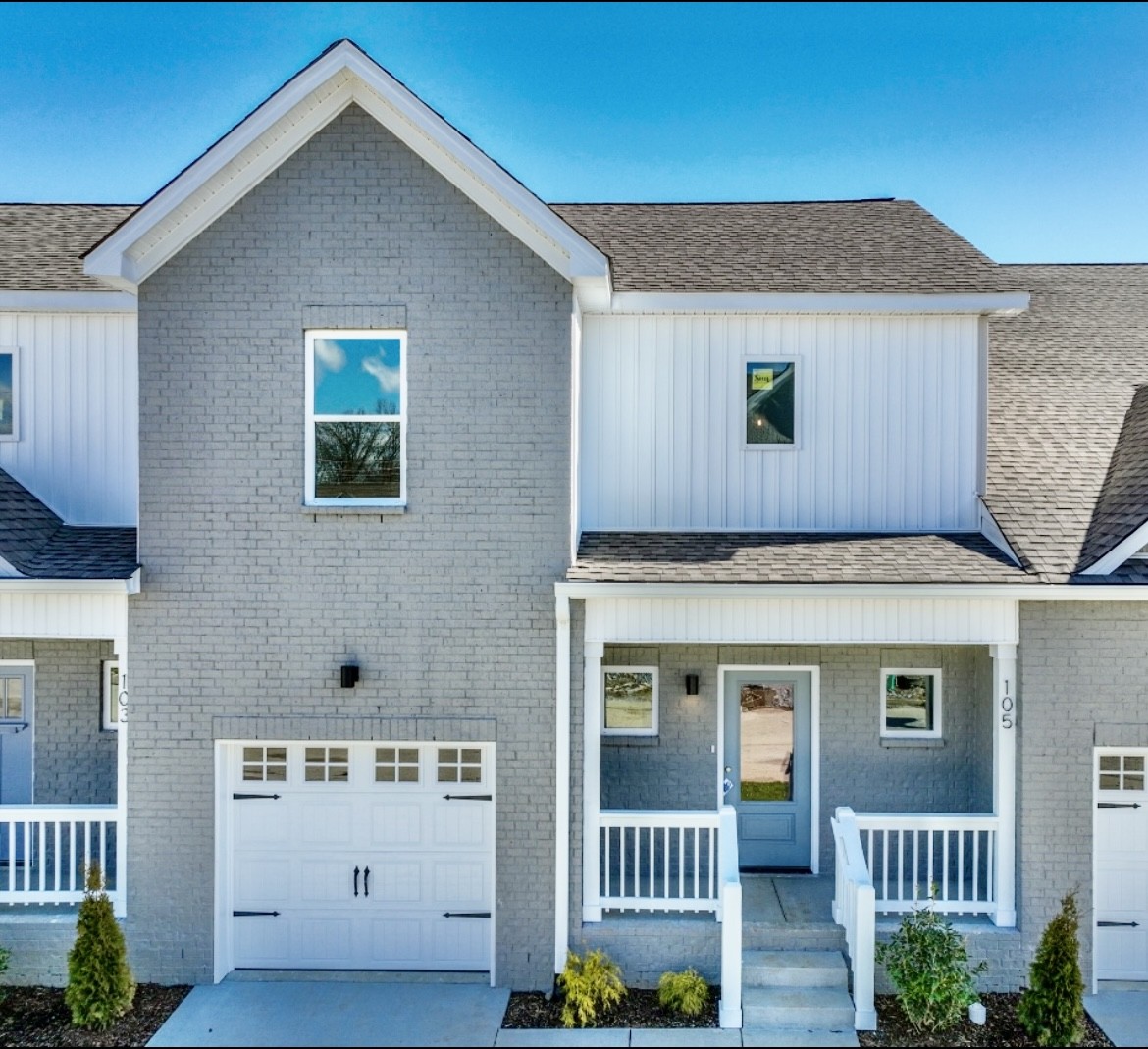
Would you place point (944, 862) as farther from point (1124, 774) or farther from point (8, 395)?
point (8, 395)

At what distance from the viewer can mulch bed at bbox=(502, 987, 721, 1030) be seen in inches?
303

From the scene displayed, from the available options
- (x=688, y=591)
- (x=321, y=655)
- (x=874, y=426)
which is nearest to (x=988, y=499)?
(x=874, y=426)

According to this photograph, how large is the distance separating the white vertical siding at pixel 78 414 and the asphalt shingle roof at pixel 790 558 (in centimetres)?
489

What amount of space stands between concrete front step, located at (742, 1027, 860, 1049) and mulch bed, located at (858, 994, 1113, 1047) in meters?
0.13

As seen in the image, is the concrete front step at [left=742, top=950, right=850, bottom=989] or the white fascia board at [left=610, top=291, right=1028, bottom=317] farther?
the white fascia board at [left=610, top=291, right=1028, bottom=317]

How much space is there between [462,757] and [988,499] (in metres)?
5.83

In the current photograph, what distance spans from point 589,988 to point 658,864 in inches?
84.8

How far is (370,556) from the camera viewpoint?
8.36 metres

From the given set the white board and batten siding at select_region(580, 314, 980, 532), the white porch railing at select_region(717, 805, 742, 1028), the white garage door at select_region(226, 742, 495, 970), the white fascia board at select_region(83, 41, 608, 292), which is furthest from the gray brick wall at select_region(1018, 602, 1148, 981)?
the white fascia board at select_region(83, 41, 608, 292)

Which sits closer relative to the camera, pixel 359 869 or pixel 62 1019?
pixel 62 1019

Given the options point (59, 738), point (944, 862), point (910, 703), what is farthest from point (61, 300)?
point (944, 862)

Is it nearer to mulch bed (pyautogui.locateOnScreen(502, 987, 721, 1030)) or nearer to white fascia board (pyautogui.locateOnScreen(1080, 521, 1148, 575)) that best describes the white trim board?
mulch bed (pyautogui.locateOnScreen(502, 987, 721, 1030))

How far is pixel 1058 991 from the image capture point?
727cm

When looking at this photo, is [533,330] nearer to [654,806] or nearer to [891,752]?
[654,806]
